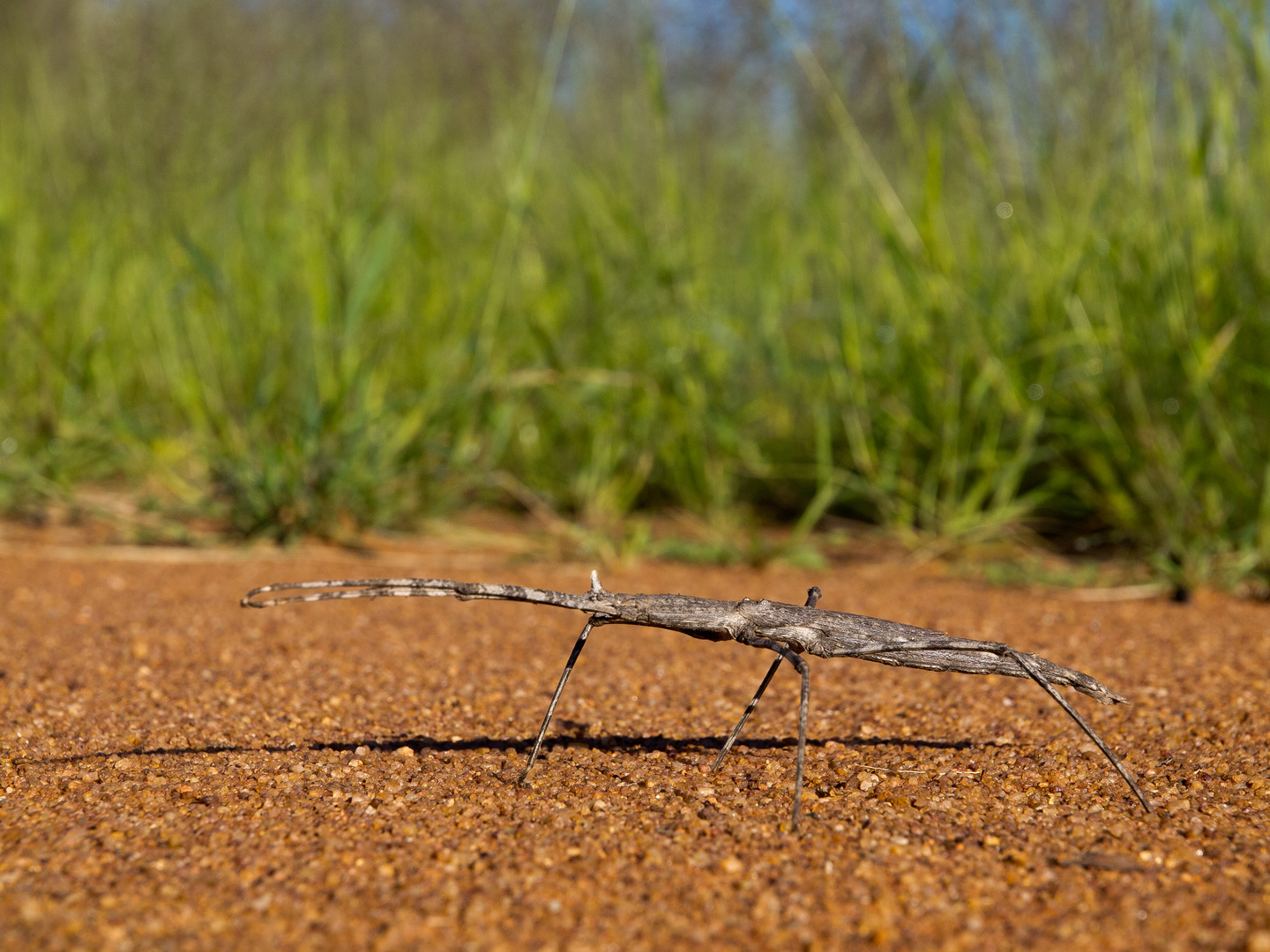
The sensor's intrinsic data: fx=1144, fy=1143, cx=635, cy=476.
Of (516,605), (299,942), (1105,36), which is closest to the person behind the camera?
(299,942)

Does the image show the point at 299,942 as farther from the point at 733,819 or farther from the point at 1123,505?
the point at 1123,505

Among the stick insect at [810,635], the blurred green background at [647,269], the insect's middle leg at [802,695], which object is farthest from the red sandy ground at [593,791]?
the blurred green background at [647,269]

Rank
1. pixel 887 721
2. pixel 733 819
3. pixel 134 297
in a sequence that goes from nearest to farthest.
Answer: pixel 733 819 < pixel 887 721 < pixel 134 297

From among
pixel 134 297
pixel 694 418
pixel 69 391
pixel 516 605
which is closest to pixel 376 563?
pixel 516 605

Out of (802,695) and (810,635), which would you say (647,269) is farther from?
(802,695)

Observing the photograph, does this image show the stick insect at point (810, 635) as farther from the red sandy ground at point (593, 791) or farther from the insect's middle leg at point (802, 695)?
the red sandy ground at point (593, 791)

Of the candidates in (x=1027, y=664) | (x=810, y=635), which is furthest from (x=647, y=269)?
(x=1027, y=664)

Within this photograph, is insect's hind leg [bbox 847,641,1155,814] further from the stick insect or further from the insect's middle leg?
the insect's middle leg
